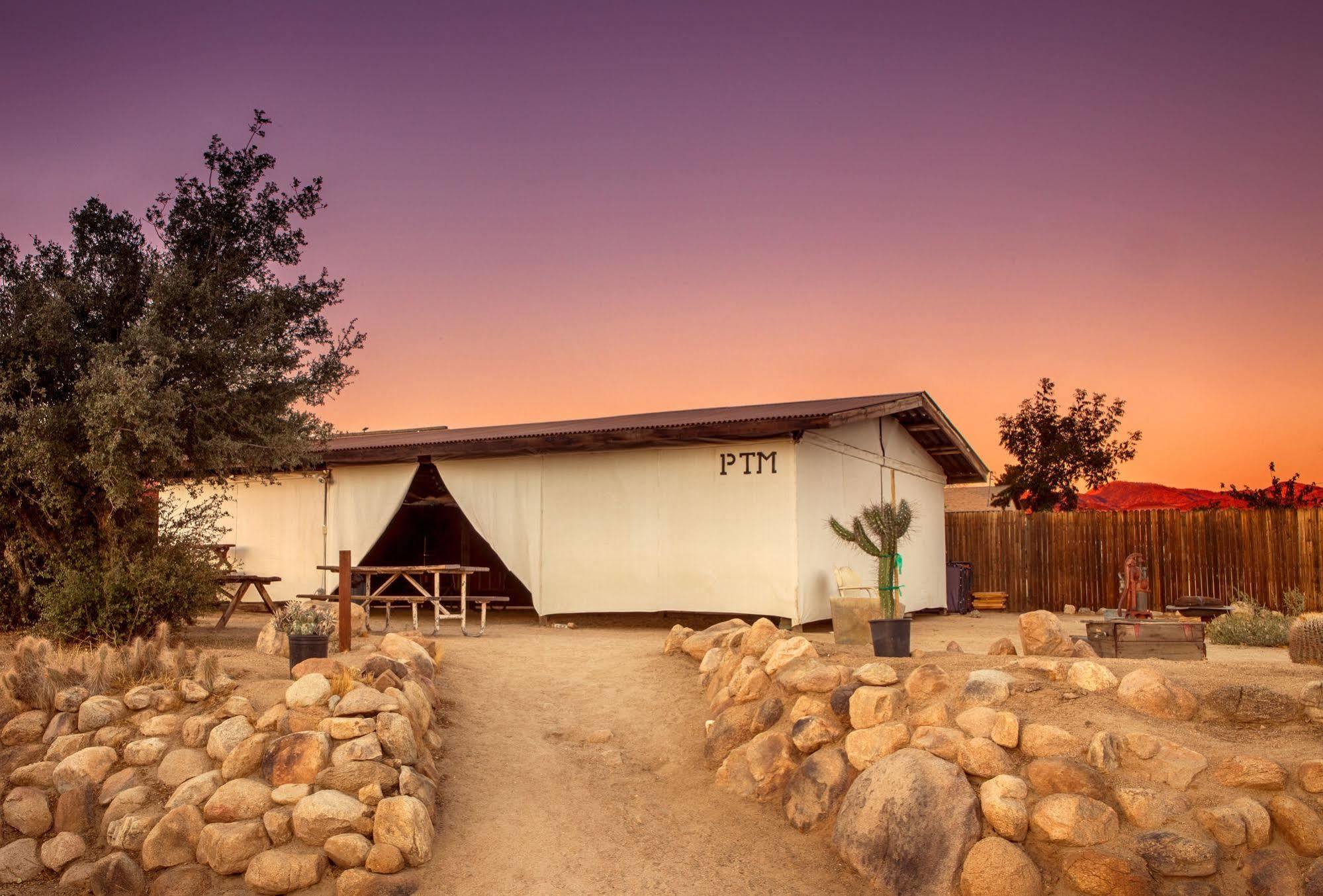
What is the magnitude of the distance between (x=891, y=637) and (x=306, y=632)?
15.7 feet

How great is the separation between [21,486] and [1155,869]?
9738 millimetres

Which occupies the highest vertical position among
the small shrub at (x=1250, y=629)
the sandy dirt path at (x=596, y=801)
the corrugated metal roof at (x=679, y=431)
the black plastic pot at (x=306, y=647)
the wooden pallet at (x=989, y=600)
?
the corrugated metal roof at (x=679, y=431)

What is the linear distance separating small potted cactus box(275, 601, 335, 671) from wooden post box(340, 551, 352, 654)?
0.39ft

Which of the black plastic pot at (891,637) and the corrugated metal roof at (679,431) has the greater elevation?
the corrugated metal roof at (679,431)

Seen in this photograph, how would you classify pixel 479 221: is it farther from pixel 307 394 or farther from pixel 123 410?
pixel 123 410

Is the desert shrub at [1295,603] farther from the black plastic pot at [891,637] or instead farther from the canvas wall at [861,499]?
the black plastic pot at [891,637]

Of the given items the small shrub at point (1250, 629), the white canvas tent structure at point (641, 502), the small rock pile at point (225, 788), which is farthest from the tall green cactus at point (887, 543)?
the small rock pile at point (225, 788)

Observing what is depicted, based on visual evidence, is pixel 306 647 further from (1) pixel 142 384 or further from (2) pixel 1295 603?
(2) pixel 1295 603

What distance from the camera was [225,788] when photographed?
6070 mm

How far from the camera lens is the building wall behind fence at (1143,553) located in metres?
15.4

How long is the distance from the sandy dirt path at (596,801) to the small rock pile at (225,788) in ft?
1.26

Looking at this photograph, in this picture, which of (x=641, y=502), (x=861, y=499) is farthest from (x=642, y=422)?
(x=861, y=499)

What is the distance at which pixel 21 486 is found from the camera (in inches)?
358

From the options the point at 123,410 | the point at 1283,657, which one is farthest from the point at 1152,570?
the point at 123,410
